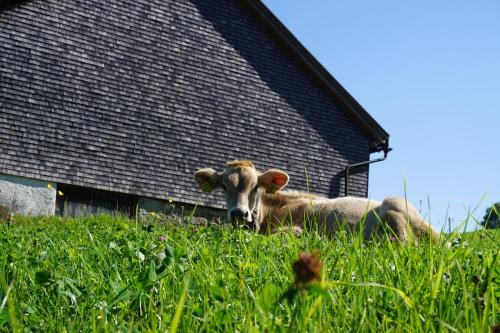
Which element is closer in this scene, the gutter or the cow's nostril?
the cow's nostril

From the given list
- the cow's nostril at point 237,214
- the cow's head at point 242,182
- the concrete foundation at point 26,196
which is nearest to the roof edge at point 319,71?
the concrete foundation at point 26,196

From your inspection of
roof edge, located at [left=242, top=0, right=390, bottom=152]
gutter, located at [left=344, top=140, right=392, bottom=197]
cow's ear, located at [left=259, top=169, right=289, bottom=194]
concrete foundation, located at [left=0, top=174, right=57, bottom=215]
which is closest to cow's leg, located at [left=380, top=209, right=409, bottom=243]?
cow's ear, located at [left=259, top=169, right=289, bottom=194]

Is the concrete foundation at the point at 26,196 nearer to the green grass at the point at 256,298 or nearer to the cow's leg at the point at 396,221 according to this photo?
the cow's leg at the point at 396,221

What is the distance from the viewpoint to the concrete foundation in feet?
56.5

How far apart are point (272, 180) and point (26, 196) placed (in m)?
9.61

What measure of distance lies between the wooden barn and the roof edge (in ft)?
0.13

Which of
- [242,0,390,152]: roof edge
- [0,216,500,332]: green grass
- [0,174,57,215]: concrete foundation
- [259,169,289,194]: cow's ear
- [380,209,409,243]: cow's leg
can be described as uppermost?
[242,0,390,152]: roof edge

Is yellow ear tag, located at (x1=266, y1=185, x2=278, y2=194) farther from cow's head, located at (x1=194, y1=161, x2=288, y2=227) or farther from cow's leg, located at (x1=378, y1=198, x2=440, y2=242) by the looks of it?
cow's leg, located at (x1=378, y1=198, x2=440, y2=242)

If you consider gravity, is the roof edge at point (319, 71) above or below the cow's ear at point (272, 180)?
above

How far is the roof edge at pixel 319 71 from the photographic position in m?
21.7

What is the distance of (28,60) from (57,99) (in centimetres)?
114

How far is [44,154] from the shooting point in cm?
1761

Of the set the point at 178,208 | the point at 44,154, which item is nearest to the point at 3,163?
the point at 44,154

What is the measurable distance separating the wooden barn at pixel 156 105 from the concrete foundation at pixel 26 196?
25 millimetres
